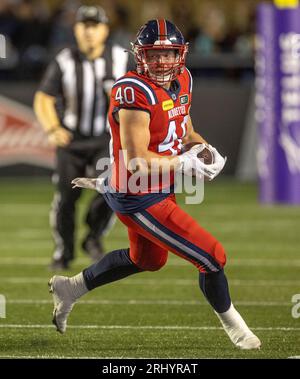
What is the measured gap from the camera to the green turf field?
5.79 m

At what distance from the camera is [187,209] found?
12109mm

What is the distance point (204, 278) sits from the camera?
18.5ft

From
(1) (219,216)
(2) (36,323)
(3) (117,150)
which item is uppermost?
(3) (117,150)

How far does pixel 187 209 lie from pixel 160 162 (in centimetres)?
662

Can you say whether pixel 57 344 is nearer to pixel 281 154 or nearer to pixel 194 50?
pixel 281 154

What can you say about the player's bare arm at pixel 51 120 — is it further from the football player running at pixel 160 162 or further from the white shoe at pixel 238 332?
the white shoe at pixel 238 332

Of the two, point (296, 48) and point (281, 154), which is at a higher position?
point (296, 48)

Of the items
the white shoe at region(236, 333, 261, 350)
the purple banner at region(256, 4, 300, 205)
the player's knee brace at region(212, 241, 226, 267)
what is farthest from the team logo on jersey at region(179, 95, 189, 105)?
the purple banner at region(256, 4, 300, 205)

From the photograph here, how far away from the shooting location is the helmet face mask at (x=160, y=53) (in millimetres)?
5613

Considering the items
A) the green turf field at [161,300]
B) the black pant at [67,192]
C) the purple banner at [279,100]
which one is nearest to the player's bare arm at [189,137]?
the green turf field at [161,300]

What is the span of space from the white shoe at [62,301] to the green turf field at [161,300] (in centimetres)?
8

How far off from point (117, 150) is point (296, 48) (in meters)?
6.54
